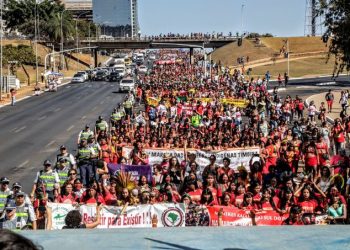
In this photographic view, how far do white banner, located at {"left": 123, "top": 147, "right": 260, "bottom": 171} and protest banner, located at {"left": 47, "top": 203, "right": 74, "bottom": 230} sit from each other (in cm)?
624

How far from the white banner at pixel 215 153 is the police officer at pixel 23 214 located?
6806 millimetres

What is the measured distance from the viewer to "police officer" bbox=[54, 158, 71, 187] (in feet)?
46.3

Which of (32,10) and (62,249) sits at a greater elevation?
(32,10)

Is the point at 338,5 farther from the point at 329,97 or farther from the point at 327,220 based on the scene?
the point at 327,220

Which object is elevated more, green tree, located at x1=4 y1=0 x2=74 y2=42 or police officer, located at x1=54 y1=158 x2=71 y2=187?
green tree, located at x1=4 y1=0 x2=74 y2=42

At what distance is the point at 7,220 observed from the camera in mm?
10438

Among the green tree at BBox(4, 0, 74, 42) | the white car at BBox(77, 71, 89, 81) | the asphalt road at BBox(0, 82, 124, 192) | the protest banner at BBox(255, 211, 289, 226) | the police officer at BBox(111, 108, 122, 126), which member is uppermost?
the green tree at BBox(4, 0, 74, 42)

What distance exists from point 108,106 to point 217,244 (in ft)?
127

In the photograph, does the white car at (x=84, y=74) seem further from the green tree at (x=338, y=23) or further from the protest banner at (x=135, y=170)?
the protest banner at (x=135, y=170)

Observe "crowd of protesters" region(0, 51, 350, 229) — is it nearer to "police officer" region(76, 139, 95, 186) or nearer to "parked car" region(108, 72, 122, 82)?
"police officer" region(76, 139, 95, 186)

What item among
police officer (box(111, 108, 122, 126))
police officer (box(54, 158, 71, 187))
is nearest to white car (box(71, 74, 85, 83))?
police officer (box(111, 108, 122, 126))

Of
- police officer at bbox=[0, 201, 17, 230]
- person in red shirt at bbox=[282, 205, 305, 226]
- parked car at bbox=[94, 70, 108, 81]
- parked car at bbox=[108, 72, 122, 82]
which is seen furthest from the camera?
parked car at bbox=[94, 70, 108, 81]

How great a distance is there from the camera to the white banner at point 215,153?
17125mm

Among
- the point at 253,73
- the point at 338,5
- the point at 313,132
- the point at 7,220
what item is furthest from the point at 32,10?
the point at 7,220
